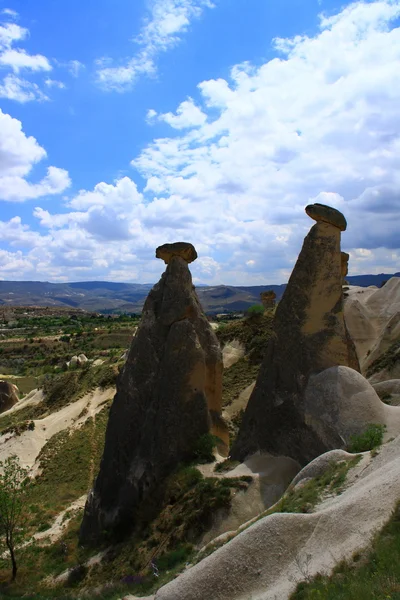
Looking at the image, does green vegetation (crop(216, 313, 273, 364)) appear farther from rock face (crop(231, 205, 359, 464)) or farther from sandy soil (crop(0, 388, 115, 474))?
rock face (crop(231, 205, 359, 464))

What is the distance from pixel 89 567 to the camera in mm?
14328

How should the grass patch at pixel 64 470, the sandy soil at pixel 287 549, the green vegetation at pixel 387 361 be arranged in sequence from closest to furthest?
the sandy soil at pixel 287 549
the grass patch at pixel 64 470
the green vegetation at pixel 387 361

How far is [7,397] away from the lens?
50.7 m

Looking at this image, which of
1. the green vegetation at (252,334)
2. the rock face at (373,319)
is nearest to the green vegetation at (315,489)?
the rock face at (373,319)

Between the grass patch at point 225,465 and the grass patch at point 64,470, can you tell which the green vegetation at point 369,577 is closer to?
the grass patch at point 225,465

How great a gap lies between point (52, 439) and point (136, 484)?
21849 millimetres

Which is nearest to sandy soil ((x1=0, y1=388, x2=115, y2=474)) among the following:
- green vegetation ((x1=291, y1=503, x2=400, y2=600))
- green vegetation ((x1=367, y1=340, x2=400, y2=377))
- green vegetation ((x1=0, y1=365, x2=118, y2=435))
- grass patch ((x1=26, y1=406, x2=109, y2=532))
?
grass patch ((x1=26, y1=406, x2=109, y2=532))

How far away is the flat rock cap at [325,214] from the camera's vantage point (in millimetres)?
15430

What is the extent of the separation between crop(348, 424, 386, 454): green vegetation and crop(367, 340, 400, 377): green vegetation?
51.8ft

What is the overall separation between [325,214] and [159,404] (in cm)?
889

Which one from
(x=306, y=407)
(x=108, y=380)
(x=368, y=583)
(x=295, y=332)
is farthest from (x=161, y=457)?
(x=108, y=380)

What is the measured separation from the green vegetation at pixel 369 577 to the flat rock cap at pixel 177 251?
42.3 feet

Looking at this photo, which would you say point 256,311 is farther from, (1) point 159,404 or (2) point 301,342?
(1) point 159,404

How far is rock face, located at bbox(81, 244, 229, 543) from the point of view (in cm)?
1540
